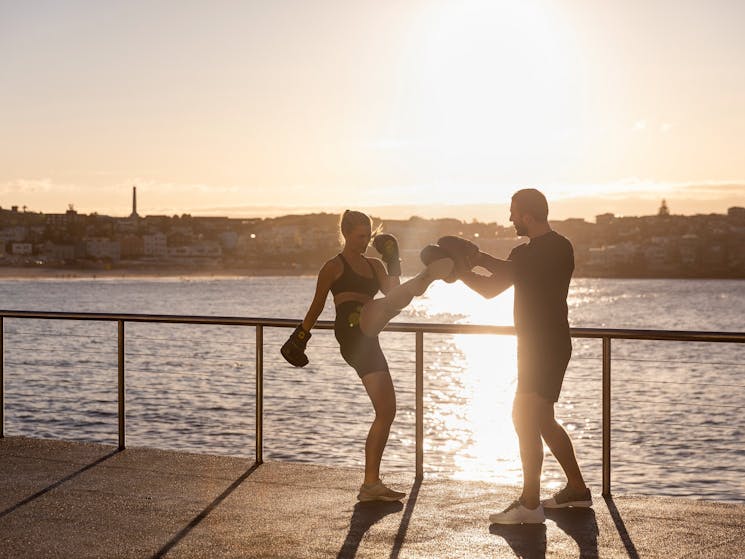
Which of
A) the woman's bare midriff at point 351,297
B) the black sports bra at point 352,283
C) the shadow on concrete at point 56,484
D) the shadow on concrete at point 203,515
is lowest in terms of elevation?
the shadow on concrete at point 56,484

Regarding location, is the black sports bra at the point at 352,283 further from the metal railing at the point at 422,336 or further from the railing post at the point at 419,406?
the railing post at the point at 419,406

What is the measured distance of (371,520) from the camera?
5.84 meters

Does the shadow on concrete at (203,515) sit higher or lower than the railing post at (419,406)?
lower

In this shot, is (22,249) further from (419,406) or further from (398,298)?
(398,298)

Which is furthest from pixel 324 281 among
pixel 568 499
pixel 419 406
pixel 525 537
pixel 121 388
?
pixel 121 388

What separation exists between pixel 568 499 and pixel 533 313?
1152 mm

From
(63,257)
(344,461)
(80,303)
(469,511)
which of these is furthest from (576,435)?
(63,257)

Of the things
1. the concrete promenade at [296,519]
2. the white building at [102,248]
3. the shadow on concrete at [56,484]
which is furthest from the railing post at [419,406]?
the white building at [102,248]

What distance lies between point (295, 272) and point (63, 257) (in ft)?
139

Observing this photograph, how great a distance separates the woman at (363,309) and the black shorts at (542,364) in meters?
0.72

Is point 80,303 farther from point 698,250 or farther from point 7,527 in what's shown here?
point 698,250

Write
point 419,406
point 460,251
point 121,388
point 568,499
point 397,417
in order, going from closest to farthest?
point 460,251, point 568,499, point 419,406, point 121,388, point 397,417

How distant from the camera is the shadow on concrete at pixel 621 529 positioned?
16.9ft

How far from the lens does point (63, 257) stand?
620ft
